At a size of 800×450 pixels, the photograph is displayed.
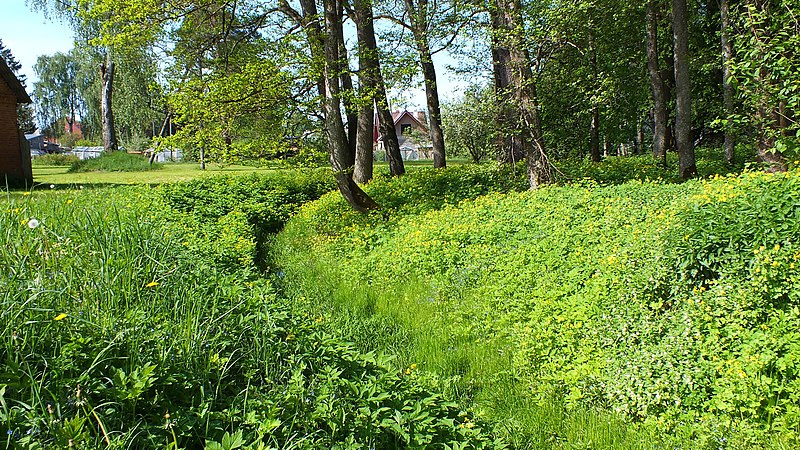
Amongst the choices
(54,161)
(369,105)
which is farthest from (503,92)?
(54,161)

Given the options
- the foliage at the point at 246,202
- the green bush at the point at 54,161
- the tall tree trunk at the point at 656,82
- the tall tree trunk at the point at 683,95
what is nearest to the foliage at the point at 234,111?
the foliage at the point at 246,202

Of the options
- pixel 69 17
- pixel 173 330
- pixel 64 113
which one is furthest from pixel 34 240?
pixel 64 113

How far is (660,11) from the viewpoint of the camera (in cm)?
1716

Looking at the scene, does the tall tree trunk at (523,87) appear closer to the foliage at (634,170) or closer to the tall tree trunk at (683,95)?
the foliage at (634,170)

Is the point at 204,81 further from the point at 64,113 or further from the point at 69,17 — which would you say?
the point at 64,113

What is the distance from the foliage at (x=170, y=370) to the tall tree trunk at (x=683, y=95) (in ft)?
35.9

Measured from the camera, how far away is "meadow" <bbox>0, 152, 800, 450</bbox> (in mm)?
2508

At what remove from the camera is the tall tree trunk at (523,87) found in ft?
31.4

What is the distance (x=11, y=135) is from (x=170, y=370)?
877 inches

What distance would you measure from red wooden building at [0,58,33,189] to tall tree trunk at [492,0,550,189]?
1857 centimetres

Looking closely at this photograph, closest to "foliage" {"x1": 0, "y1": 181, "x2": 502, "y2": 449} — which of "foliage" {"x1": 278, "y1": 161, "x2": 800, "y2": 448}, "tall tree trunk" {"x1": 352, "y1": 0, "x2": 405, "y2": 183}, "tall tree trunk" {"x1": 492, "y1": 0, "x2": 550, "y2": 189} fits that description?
"foliage" {"x1": 278, "y1": 161, "x2": 800, "y2": 448}

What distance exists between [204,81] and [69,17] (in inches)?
1029

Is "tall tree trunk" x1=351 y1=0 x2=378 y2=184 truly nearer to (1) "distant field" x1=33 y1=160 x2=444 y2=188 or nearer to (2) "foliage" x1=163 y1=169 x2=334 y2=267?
(2) "foliage" x1=163 y1=169 x2=334 y2=267

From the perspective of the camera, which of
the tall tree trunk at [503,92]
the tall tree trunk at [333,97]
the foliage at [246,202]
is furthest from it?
the tall tree trunk at [503,92]
